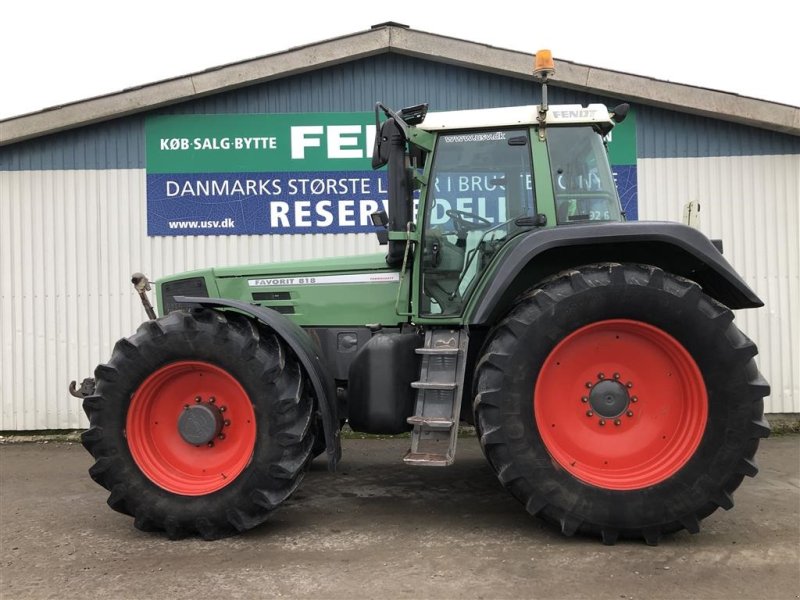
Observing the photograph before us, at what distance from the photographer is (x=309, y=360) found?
3.78 metres

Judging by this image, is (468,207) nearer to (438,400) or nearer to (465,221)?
(465,221)

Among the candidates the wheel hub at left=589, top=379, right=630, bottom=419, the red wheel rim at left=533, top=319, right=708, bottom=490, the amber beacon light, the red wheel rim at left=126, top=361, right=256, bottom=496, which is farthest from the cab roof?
the red wheel rim at left=126, top=361, right=256, bottom=496

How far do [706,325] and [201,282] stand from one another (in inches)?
135

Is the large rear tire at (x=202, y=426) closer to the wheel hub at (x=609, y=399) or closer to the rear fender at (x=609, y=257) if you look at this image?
the rear fender at (x=609, y=257)

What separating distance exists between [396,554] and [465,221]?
2.05m

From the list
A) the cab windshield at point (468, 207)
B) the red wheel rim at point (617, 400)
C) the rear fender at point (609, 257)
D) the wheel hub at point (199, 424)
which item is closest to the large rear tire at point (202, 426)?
the wheel hub at point (199, 424)

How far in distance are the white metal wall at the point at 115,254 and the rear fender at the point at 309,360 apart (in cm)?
328

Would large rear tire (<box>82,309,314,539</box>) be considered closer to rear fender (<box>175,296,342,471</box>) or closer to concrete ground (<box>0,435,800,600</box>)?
rear fender (<box>175,296,342,471</box>)

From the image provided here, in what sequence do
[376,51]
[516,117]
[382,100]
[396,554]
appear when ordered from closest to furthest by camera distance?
[396,554] → [516,117] → [376,51] → [382,100]

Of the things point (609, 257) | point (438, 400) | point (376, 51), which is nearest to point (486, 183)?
point (609, 257)

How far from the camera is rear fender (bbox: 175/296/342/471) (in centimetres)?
373

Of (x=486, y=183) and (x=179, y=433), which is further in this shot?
(x=486, y=183)

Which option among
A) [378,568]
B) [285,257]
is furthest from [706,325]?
[285,257]

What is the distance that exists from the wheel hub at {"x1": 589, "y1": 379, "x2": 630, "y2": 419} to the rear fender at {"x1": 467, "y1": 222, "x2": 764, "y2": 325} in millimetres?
741
